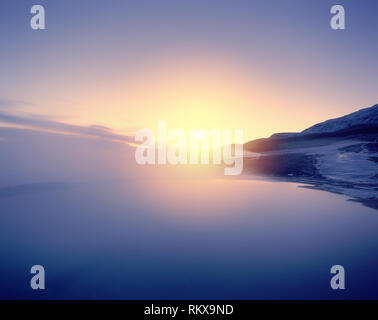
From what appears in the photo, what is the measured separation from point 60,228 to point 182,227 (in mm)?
4384

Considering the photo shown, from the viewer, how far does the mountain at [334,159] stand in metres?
10.6

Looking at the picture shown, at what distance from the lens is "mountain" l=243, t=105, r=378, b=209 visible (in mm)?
10617

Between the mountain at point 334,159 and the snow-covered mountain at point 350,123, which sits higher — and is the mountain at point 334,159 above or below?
below

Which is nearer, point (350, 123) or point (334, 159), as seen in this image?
point (334, 159)

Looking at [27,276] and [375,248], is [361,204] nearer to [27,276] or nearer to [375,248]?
[375,248]

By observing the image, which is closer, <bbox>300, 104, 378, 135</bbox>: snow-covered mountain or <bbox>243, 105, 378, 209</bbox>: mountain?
<bbox>243, 105, 378, 209</bbox>: mountain

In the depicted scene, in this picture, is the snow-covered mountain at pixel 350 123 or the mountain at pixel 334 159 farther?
the snow-covered mountain at pixel 350 123

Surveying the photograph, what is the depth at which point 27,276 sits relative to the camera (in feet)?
16.5

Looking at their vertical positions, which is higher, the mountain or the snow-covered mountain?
the snow-covered mountain

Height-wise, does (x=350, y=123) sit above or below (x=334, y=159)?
above

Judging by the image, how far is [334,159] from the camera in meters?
15.0
